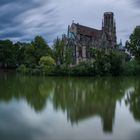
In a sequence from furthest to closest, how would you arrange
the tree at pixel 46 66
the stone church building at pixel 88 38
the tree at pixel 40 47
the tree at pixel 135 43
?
the stone church building at pixel 88 38, the tree at pixel 40 47, the tree at pixel 135 43, the tree at pixel 46 66

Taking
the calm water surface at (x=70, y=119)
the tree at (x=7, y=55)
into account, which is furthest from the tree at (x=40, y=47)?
the calm water surface at (x=70, y=119)

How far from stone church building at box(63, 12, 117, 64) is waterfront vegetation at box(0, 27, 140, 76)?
5.84 meters

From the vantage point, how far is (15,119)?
15.9 meters

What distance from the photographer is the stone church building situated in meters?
74.6

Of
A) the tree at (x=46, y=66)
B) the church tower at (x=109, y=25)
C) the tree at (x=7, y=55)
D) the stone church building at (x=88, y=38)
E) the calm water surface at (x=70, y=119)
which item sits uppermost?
the church tower at (x=109, y=25)

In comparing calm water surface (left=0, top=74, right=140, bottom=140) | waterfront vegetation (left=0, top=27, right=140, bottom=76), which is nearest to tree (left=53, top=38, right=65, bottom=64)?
waterfront vegetation (left=0, top=27, right=140, bottom=76)

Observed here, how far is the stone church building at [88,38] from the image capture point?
7462 centimetres

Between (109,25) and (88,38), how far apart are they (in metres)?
13.7

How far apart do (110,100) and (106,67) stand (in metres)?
30.9

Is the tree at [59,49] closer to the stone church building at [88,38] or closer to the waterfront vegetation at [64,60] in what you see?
the waterfront vegetation at [64,60]

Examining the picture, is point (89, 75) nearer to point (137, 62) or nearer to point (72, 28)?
point (137, 62)

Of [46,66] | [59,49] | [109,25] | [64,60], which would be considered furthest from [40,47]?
[109,25]

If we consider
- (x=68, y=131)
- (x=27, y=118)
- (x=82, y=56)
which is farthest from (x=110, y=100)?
(x=82, y=56)

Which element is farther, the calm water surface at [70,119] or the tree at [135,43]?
the tree at [135,43]
